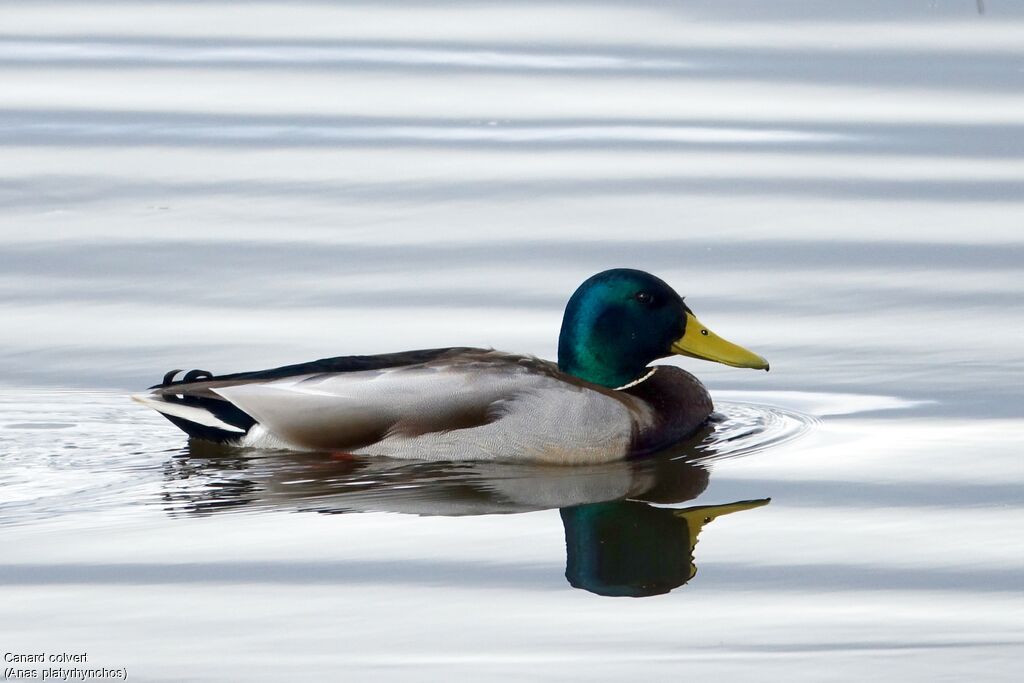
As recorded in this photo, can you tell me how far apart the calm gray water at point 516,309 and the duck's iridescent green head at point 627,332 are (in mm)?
330

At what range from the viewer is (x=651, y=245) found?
1077cm

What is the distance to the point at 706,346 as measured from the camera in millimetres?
8508

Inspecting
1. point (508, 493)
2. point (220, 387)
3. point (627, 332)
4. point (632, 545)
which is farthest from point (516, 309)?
point (632, 545)

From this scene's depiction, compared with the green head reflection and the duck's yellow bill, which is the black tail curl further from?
the duck's yellow bill

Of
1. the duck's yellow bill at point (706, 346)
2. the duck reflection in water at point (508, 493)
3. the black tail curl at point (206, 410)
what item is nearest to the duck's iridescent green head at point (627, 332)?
the duck's yellow bill at point (706, 346)

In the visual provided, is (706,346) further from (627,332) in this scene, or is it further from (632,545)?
(632,545)

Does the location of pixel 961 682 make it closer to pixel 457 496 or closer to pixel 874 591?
pixel 874 591

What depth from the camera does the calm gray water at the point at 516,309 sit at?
19.5 feet

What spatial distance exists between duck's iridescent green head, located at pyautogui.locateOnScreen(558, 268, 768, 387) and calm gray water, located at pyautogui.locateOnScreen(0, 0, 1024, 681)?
330 mm

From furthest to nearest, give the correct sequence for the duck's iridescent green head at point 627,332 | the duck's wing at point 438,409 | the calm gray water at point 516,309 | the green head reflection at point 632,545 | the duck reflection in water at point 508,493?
1. the duck's iridescent green head at point 627,332
2. the duck's wing at point 438,409
3. the duck reflection in water at point 508,493
4. the green head reflection at point 632,545
5. the calm gray water at point 516,309

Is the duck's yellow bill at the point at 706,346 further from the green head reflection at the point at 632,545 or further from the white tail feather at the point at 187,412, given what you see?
the white tail feather at the point at 187,412

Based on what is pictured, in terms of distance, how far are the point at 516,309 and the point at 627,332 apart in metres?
1.37

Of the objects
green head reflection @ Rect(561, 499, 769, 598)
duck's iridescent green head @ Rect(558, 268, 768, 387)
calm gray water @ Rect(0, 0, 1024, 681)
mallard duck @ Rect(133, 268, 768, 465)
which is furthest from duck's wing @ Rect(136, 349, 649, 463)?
green head reflection @ Rect(561, 499, 769, 598)

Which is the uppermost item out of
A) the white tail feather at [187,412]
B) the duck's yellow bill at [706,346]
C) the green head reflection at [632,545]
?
the duck's yellow bill at [706,346]
